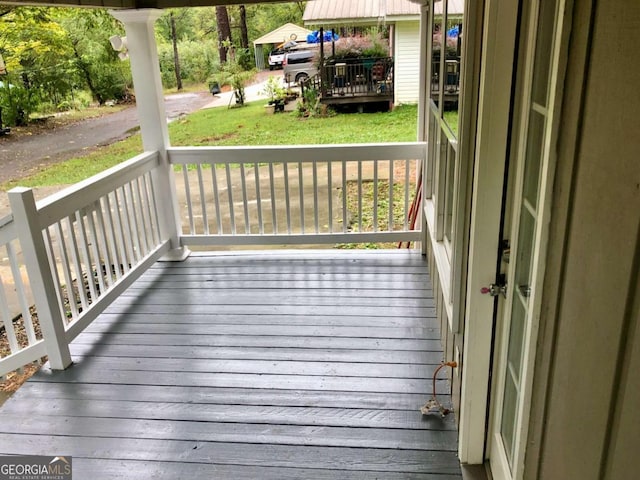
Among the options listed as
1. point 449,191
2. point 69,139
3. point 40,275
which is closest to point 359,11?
point 69,139

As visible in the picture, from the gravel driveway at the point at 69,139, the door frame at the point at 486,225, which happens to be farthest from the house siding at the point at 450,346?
the gravel driveway at the point at 69,139

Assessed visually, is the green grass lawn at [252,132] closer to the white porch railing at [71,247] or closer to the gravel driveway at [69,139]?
the gravel driveway at [69,139]

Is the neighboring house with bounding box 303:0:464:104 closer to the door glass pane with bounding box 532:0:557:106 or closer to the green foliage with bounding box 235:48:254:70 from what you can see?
the green foliage with bounding box 235:48:254:70

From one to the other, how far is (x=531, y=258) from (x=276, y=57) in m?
11.7

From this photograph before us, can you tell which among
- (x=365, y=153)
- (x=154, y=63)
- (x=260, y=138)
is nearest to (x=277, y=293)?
(x=365, y=153)

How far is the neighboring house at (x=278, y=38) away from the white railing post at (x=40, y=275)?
10.1 metres

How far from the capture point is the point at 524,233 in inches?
62.6

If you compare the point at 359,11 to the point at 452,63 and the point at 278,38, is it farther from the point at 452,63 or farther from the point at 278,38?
the point at 452,63

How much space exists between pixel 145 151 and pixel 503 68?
3.47m

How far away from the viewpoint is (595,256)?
0.83 m

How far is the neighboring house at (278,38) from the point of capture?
39.3 ft

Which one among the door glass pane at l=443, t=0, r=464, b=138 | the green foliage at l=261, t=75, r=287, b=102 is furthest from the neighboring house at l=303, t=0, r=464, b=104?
the door glass pane at l=443, t=0, r=464, b=138

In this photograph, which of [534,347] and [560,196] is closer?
[560,196]

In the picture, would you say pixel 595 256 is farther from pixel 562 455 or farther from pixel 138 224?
pixel 138 224
